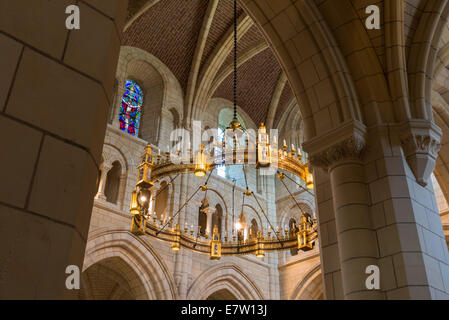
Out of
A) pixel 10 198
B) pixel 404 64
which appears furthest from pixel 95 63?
pixel 404 64

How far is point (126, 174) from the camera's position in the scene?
1279cm

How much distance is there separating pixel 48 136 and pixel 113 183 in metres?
11.5

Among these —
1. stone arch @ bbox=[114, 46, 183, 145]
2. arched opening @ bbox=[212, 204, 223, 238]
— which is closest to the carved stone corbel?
stone arch @ bbox=[114, 46, 183, 145]

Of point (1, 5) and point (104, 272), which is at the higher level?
point (104, 272)

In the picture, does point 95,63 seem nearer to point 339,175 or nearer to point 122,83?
point 339,175

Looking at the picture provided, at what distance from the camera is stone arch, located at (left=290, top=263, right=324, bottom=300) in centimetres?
1394

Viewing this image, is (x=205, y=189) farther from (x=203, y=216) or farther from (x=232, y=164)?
(x=203, y=216)

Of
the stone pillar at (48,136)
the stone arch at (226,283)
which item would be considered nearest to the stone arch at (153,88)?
the stone arch at (226,283)

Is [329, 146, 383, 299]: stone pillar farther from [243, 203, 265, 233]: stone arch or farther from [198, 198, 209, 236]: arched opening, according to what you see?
[243, 203, 265, 233]: stone arch

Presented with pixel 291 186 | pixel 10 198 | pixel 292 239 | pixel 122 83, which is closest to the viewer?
pixel 10 198

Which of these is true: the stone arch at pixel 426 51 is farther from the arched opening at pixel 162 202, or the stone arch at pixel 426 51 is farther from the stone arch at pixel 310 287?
the stone arch at pixel 310 287

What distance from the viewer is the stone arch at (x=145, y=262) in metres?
11.9

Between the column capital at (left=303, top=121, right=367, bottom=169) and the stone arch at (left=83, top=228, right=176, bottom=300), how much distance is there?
814 cm
